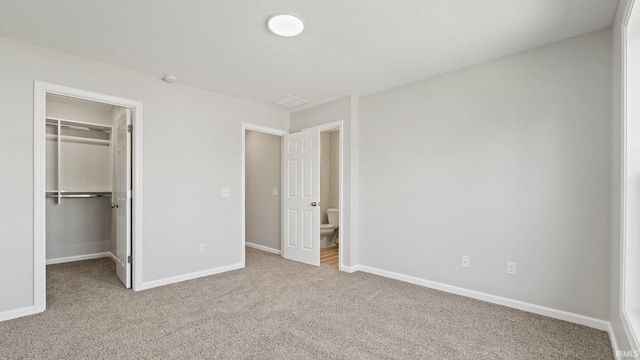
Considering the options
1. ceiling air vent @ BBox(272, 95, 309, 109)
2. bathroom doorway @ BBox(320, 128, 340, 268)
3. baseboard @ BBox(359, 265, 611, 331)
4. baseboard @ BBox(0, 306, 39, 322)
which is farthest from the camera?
bathroom doorway @ BBox(320, 128, 340, 268)

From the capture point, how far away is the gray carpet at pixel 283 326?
2.08 meters

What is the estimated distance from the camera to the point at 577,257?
2.52m

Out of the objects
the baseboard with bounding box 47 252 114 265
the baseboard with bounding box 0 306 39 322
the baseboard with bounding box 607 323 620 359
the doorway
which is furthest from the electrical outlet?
the baseboard with bounding box 47 252 114 265

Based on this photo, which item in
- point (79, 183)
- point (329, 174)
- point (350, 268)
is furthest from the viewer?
point (329, 174)

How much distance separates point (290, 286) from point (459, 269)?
1832 mm

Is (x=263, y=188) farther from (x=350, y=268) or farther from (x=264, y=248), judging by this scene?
(x=350, y=268)

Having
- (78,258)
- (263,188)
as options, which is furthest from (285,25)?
(78,258)

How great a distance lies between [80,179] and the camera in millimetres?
4707

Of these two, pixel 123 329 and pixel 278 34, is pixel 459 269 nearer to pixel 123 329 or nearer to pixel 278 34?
pixel 278 34

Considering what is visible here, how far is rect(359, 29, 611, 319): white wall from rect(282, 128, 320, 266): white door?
0.90 meters

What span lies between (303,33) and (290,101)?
1.87 m

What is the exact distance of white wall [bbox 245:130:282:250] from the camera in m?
5.17

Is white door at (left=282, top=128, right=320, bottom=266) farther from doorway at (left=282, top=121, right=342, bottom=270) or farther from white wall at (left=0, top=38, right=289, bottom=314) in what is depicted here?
white wall at (left=0, top=38, right=289, bottom=314)

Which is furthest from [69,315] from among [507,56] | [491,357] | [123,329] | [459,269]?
[507,56]
